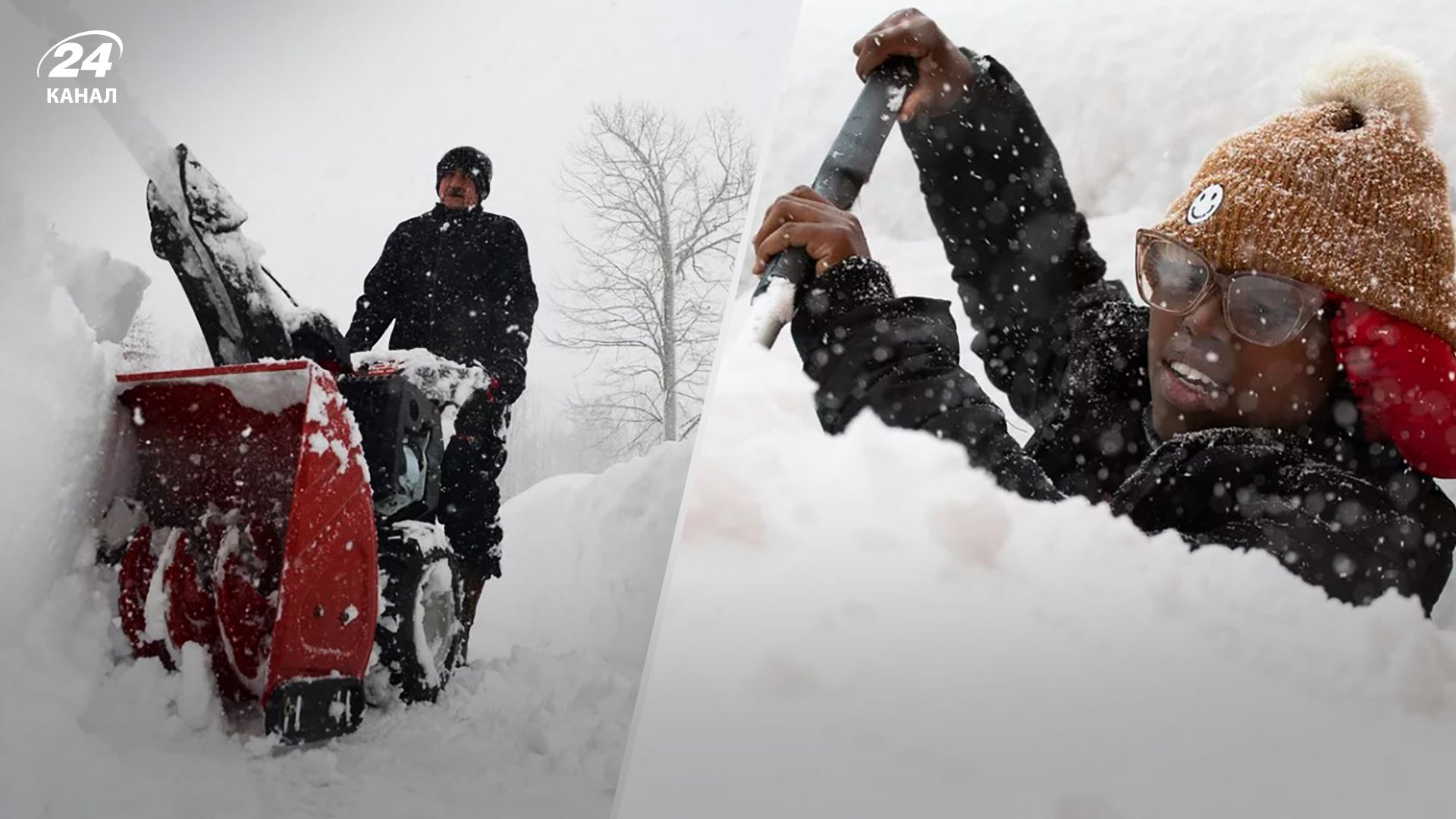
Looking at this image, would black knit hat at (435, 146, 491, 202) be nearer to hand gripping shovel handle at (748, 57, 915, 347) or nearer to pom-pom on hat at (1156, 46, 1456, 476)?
hand gripping shovel handle at (748, 57, 915, 347)

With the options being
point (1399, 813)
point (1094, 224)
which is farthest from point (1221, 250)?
point (1399, 813)

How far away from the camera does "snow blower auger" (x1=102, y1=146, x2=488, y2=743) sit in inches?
45.1

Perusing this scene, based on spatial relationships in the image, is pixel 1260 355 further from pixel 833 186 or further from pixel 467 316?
pixel 467 316

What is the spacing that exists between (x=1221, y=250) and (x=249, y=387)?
3.31 feet

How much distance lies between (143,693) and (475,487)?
445 mm

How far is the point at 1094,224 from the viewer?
4.21 ft

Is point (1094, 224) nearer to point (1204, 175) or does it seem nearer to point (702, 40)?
point (1204, 175)

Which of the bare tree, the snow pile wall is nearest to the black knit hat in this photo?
the bare tree

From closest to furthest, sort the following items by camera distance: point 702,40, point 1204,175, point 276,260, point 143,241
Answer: point 1204,175 → point 143,241 → point 276,260 → point 702,40

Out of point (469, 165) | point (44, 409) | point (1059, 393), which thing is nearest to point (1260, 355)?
point (1059, 393)

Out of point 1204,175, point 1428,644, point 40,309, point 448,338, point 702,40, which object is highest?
point 702,40

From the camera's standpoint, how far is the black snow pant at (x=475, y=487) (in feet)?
4.60

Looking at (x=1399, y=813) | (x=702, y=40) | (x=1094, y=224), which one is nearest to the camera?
(x=1399, y=813)

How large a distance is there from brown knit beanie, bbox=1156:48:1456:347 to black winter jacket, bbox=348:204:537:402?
35.3 inches
